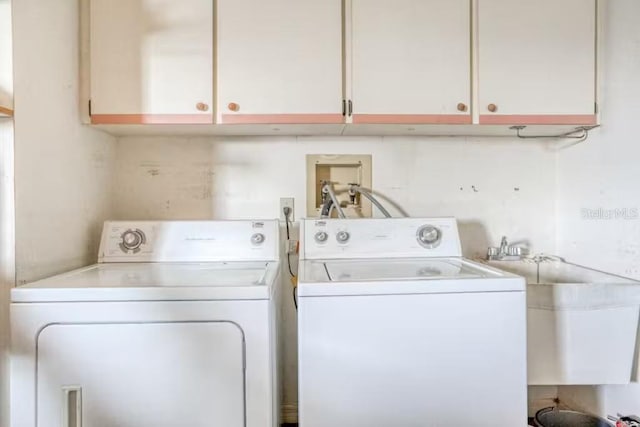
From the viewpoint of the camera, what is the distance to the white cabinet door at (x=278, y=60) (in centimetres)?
155

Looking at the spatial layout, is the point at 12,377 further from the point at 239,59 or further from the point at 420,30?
the point at 420,30

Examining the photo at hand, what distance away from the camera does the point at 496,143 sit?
1.98 m

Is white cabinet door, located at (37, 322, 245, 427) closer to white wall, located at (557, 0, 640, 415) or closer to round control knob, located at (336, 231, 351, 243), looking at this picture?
round control knob, located at (336, 231, 351, 243)

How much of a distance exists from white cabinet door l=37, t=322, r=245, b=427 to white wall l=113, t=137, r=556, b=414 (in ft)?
2.87

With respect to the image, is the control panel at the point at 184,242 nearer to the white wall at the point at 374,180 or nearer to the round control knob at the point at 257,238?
the round control knob at the point at 257,238

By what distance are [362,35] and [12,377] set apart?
1.62 m

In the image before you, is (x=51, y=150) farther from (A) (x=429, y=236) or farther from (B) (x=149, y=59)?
(A) (x=429, y=236)

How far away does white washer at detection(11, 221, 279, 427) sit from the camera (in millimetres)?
1053

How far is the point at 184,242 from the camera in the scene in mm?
1661

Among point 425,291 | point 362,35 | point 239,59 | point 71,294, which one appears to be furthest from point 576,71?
point 71,294

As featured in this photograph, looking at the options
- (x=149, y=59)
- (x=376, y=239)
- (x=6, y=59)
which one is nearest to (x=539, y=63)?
(x=376, y=239)

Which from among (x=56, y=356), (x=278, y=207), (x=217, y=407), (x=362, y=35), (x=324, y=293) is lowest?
(x=217, y=407)

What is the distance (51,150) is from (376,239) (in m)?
1.27

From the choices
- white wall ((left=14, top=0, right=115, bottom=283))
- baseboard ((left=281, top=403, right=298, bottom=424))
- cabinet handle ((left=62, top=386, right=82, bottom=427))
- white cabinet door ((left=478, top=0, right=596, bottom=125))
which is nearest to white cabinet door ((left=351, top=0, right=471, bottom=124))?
white cabinet door ((left=478, top=0, right=596, bottom=125))
